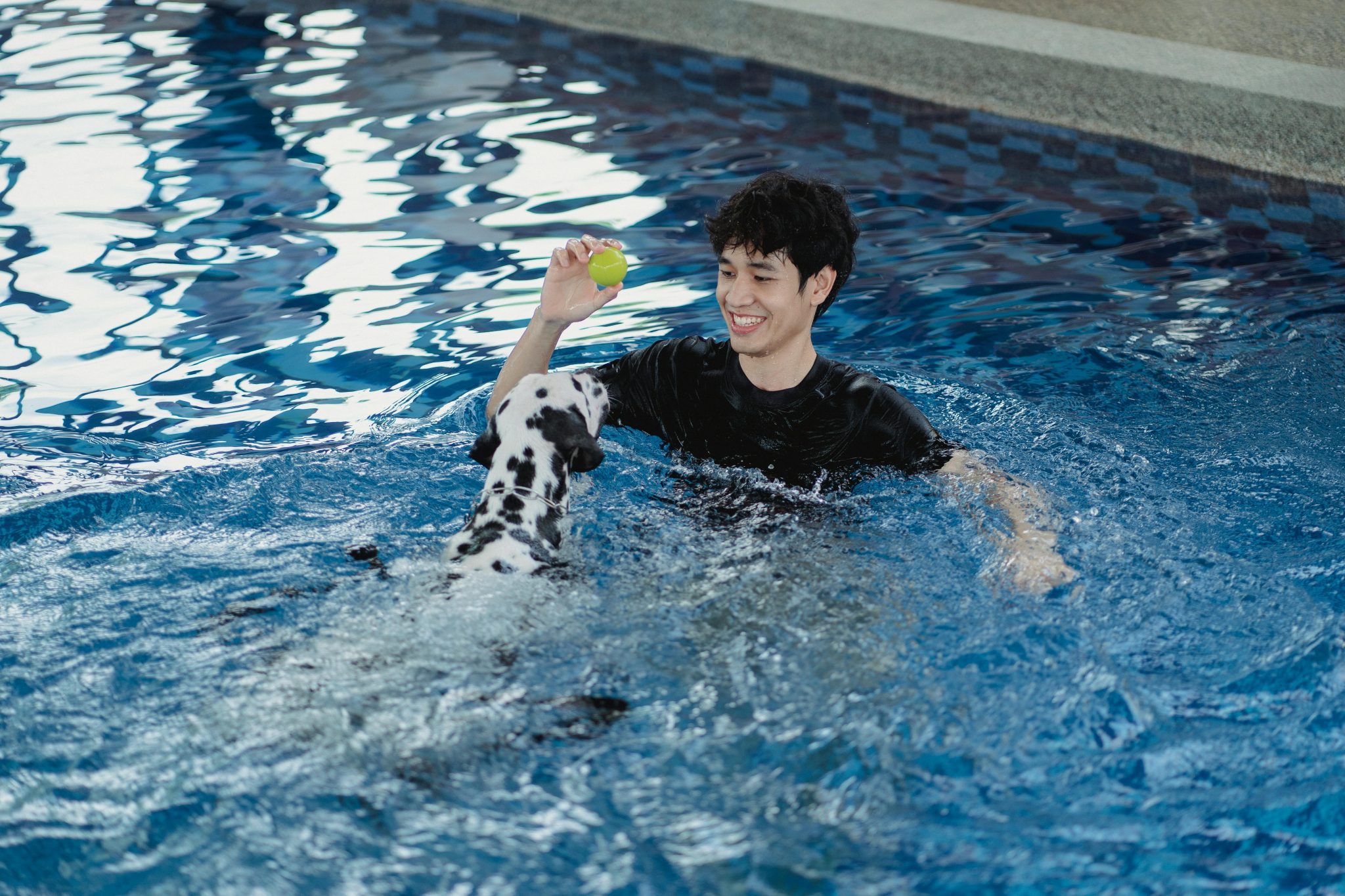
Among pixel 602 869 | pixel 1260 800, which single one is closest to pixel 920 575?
pixel 1260 800

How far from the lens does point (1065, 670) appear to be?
3.40 meters

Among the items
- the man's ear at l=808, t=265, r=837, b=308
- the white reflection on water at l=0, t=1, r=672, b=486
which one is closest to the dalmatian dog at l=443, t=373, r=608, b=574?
the man's ear at l=808, t=265, r=837, b=308

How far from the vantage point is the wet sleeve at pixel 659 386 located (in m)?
4.22

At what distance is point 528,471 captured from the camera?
11.8ft

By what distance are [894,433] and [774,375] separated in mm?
419

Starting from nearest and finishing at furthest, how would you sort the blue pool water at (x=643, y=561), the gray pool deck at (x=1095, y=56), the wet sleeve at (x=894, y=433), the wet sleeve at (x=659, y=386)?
1. the blue pool water at (x=643, y=561)
2. the wet sleeve at (x=894, y=433)
3. the wet sleeve at (x=659, y=386)
4. the gray pool deck at (x=1095, y=56)

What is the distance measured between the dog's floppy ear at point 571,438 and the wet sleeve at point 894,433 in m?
0.86

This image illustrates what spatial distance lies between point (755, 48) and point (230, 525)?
6.95 metres

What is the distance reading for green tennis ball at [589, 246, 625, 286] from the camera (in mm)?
3971

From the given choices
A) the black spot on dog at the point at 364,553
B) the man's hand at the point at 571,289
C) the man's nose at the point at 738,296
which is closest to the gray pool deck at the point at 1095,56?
the man's nose at the point at 738,296

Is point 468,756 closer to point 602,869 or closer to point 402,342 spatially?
point 602,869

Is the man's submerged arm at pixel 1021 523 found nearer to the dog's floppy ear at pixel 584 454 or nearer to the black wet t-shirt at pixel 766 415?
the black wet t-shirt at pixel 766 415

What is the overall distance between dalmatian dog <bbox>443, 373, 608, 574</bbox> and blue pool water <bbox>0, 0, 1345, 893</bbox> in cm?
11

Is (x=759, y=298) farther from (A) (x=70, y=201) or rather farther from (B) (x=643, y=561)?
(A) (x=70, y=201)
